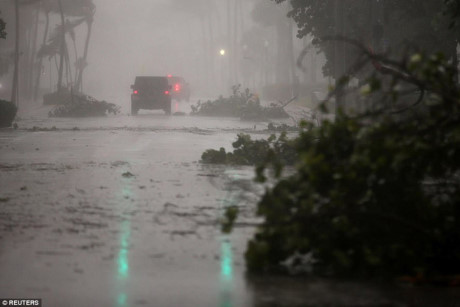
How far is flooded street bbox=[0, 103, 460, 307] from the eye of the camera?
5473 mm

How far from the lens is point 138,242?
7277mm

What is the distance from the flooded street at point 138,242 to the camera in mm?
5473

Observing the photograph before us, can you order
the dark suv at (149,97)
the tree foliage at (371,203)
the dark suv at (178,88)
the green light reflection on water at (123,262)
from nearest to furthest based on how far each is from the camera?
the green light reflection on water at (123,262), the tree foliage at (371,203), the dark suv at (149,97), the dark suv at (178,88)

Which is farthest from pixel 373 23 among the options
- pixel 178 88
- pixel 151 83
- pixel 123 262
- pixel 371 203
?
pixel 178 88

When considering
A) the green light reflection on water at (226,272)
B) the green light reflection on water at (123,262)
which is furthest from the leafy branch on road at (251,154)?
the green light reflection on water at (226,272)

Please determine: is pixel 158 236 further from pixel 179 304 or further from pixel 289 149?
pixel 289 149

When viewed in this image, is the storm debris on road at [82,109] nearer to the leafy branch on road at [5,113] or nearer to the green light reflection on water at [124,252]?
the leafy branch on road at [5,113]

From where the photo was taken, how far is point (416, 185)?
668 cm

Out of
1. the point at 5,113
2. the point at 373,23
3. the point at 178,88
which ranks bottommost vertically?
the point at 5,113

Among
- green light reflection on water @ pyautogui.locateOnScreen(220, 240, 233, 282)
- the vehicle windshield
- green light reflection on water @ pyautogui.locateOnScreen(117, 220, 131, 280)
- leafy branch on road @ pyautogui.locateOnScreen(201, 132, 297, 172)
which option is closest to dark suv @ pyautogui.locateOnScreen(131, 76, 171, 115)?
the vehicle windshield

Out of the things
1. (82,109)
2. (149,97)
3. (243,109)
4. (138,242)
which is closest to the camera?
(138,242)

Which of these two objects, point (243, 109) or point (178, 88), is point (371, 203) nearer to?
point (243, 109)

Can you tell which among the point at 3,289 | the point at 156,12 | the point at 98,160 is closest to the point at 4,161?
the point at 98,160

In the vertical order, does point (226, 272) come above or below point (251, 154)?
below
